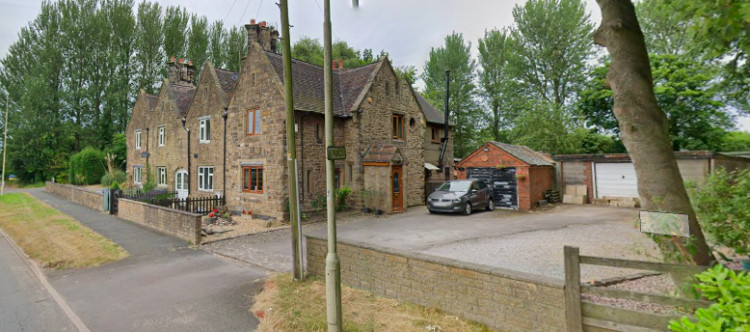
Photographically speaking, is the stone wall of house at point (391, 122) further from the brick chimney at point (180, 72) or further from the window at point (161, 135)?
the brick chimney at point (180, 72)

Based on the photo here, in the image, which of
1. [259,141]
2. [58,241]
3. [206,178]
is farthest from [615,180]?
[58,241]

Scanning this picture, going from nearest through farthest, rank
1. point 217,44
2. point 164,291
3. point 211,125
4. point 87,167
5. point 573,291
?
point 573,291 < point 164,291 < point 211,125 < point 87,167 < point 217,44

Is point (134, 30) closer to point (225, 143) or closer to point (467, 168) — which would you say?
point (225, 143)

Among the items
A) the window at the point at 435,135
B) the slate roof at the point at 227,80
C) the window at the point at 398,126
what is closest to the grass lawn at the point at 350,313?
the window at the point at 398,126

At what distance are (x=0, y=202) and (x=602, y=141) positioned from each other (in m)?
46.0

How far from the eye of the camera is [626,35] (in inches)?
175

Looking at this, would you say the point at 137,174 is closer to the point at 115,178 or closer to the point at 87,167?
the point at 115,178

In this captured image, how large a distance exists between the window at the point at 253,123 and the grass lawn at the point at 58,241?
300 inches

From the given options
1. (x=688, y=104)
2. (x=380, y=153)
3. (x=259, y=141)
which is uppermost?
(x=688, y=104)

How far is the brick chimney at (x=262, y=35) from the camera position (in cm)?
1911

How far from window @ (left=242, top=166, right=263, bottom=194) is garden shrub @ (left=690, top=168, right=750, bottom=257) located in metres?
16.1

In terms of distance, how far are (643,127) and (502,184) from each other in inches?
580

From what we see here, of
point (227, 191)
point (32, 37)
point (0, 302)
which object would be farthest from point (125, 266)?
point (32, 37)

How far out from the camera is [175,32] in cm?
4891
